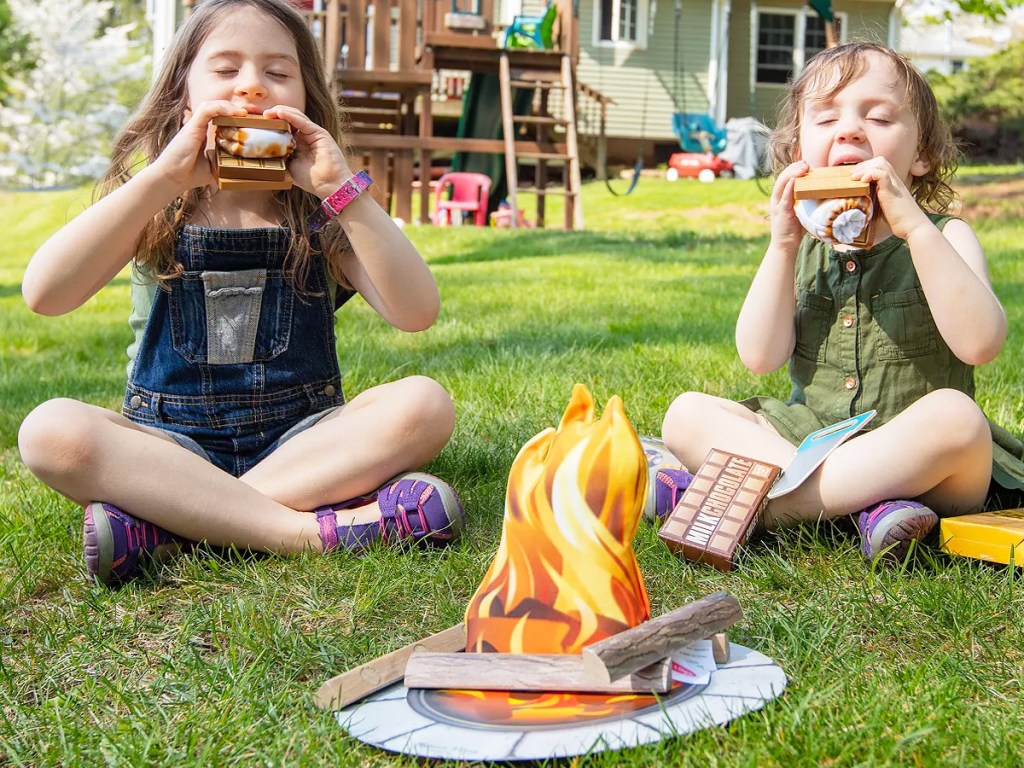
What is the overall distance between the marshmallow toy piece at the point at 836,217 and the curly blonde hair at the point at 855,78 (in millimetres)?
291

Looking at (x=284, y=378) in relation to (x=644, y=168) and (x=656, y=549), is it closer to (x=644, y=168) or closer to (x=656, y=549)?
(x=656, y=549)

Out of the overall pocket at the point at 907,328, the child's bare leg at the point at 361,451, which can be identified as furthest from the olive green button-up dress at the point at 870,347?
the child's bare leg at the point at 361,451

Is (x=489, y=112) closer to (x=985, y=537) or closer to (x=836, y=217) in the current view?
(x=836, y=217)

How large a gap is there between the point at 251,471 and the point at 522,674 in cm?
109

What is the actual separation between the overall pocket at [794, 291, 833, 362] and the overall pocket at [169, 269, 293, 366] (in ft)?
3.83

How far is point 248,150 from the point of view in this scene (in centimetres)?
219

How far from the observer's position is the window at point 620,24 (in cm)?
2006

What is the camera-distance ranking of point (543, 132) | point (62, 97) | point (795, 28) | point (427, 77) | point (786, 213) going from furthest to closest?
point (62, 97), point (795, 28), point (543, 132), point (427, 77), point (786, 213)

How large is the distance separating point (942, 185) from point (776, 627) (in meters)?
1.34

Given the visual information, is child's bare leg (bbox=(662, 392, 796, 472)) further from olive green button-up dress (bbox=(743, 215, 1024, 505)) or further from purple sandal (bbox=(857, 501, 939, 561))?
purple sandal (bbox=(857, 501, 939, 561))

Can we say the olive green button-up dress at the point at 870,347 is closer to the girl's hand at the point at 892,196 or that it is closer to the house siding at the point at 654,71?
the girl's hand at the point at 892,196

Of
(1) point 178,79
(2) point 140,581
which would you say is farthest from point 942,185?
(2) point 140,581

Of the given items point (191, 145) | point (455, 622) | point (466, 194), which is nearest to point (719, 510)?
point (455, 622)

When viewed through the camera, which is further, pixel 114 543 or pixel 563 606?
pixel 114 543
